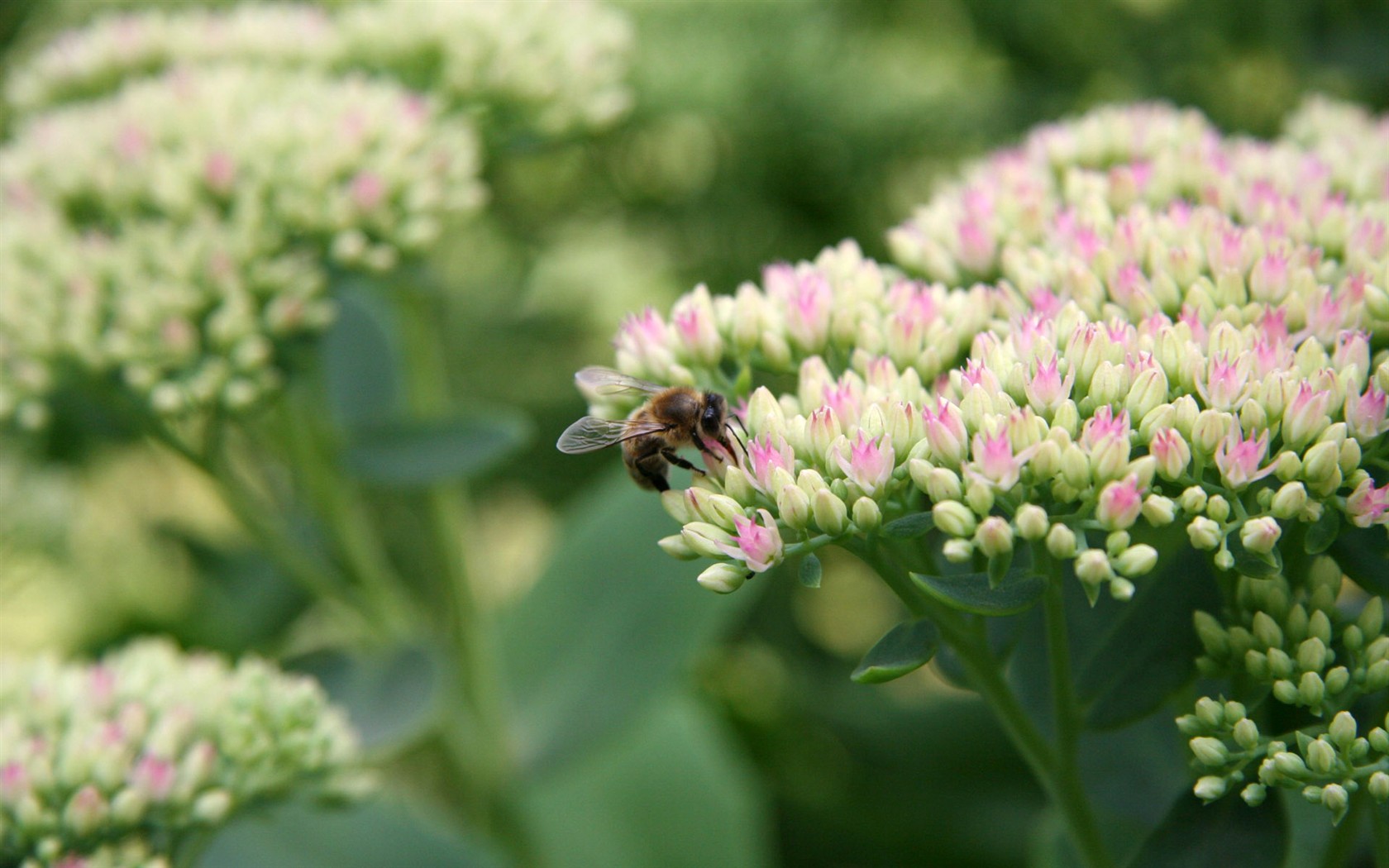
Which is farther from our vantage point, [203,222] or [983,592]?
[203,222]

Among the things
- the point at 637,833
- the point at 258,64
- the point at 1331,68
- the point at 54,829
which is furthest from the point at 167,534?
the point at 1331,68

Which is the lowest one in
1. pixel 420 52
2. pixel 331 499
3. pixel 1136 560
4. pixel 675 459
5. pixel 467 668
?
pixel 467 668

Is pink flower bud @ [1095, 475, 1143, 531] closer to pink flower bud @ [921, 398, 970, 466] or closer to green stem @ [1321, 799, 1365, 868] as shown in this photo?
pink flower bud @ [921, 398, 970, 466]

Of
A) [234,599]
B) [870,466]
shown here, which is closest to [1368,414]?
[870,466]

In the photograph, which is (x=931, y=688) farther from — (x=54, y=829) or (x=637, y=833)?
(x=54, y=829)

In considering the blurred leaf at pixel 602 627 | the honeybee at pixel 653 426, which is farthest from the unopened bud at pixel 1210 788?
the blurred leaf at pixel 602 627

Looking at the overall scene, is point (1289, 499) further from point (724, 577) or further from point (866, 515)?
point (724, 577)

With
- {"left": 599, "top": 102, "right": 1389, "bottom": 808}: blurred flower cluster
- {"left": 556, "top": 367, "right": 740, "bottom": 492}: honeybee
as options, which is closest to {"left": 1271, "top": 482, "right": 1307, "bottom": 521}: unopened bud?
{"left": 599, "top": 102, "right": 1389, "bottom": 808}: blurred flower cluster
